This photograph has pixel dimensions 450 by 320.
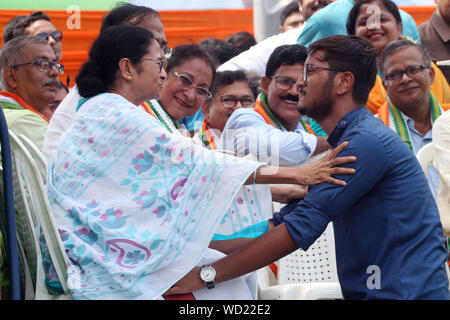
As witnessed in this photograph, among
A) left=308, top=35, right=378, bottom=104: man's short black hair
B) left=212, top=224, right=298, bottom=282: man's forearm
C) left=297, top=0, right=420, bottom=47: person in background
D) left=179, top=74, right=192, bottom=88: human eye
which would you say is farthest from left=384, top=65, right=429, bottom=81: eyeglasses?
left=212, top=224, right=298, bottom=282: man's forearm

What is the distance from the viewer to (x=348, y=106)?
10.2ft

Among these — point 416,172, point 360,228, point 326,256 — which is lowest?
point 326,256

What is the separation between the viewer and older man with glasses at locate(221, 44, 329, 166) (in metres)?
4.12

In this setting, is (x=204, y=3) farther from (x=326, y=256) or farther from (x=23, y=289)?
(x=23, y=289)

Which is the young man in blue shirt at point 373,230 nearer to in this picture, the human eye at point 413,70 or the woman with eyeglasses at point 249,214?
the woman with eyeglasses at point 249,214

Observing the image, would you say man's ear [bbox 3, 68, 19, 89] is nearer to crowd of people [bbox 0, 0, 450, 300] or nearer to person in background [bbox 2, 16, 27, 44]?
crowd of people [bbox 0, 0, 450, 300]

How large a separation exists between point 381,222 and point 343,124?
456 millimetres

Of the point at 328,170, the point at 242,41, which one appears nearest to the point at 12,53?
the point at 328,170

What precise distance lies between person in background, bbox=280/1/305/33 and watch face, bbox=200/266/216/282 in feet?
14.3

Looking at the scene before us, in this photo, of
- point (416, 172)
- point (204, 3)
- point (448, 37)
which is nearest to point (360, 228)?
point (416, 172)

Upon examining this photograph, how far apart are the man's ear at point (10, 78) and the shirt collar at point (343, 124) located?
2240 mm

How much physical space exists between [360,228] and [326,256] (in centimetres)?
112

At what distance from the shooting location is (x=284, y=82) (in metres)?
4.56

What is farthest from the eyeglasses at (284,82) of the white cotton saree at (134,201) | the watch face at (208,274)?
the watch face at (208,274)
